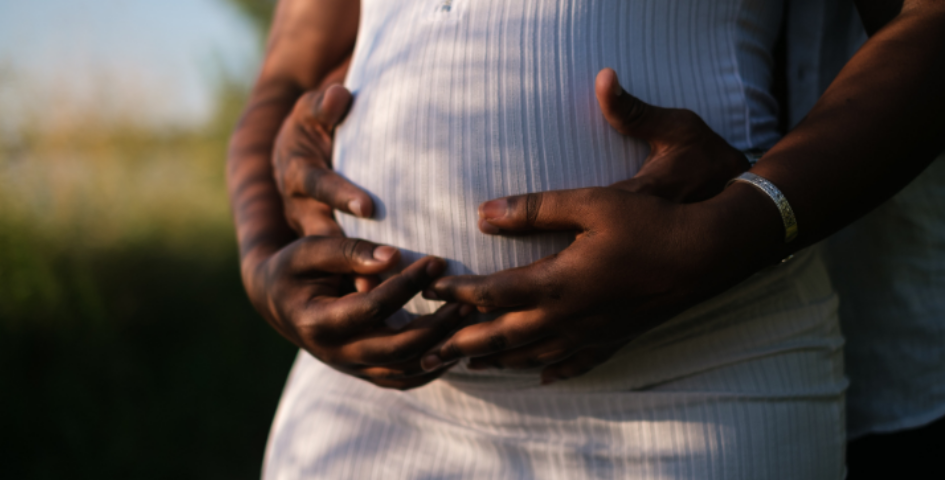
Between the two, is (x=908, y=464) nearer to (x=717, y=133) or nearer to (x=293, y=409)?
(x=717, y=133)

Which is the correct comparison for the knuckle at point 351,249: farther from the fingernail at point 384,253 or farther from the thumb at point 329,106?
the thumb at point 329,106

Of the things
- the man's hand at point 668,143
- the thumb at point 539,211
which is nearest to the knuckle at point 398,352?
the thumb at point 539,211

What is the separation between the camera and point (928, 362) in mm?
1096

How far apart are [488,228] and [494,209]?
0.03 metres

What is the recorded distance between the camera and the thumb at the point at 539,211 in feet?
2.42

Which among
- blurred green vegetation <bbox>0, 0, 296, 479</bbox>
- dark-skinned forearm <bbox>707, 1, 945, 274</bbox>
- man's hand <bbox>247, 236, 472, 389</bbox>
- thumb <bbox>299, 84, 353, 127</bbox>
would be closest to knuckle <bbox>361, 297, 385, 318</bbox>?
man's hand <bbox>247, 236, 472, 389</bbox>

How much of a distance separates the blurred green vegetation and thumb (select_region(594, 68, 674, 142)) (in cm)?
220

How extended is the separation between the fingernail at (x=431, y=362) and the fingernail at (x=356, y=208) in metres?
0.24

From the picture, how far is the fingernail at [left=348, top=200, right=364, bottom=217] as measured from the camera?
90 centimetres

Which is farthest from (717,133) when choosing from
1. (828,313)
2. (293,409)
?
(293,409)

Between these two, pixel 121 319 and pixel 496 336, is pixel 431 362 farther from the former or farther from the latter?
pixel 121 319

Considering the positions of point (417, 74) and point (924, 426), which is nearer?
point (417, 74)

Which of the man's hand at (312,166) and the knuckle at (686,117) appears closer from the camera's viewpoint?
the knuckle at (686,117)

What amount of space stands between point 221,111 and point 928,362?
3572 mm
